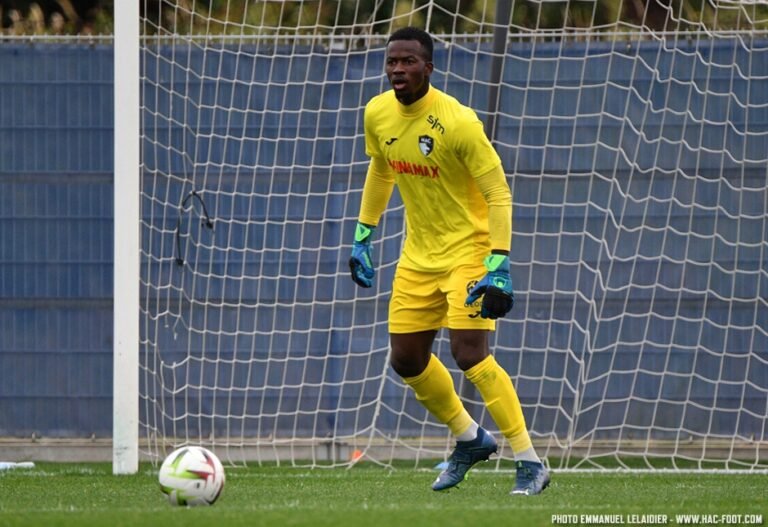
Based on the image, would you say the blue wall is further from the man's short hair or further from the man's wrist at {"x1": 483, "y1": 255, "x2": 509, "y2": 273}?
the man's wrist at {"x1": 483, "y1": 255, "x2": 509, "y2": 273}

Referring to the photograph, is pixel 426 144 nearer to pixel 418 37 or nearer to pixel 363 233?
pixel 418 37

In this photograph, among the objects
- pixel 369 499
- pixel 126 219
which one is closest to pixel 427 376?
pixel 369 499

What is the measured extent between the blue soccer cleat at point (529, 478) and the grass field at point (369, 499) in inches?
3.9

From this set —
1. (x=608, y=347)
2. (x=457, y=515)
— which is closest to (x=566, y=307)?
(x=608, y=347)

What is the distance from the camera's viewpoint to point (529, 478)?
7.03 meters

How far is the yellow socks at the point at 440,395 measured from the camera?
731 centimetres

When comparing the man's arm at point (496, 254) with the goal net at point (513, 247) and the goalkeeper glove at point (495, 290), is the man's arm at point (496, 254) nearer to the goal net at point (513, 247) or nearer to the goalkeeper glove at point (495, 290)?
the goalkeeper glove at point (495, 290)

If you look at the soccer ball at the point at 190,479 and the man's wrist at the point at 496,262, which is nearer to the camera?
the soccer ball at the point at 190,479

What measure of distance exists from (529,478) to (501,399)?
42 cm

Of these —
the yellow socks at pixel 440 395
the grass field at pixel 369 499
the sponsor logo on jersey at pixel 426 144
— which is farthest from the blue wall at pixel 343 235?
the sponsor logo on jersey at pixel 426 144

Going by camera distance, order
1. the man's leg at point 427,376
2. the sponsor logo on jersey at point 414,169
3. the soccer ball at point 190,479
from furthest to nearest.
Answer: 1. the man's leg at point 427,376
2. the sponsor logo on jersey at point 414,169
3. the soccer ball at point 190,479

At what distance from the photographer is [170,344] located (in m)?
10.5

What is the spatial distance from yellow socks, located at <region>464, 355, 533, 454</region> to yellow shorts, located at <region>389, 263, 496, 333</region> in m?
0.22

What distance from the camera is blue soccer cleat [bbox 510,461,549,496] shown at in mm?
7000
